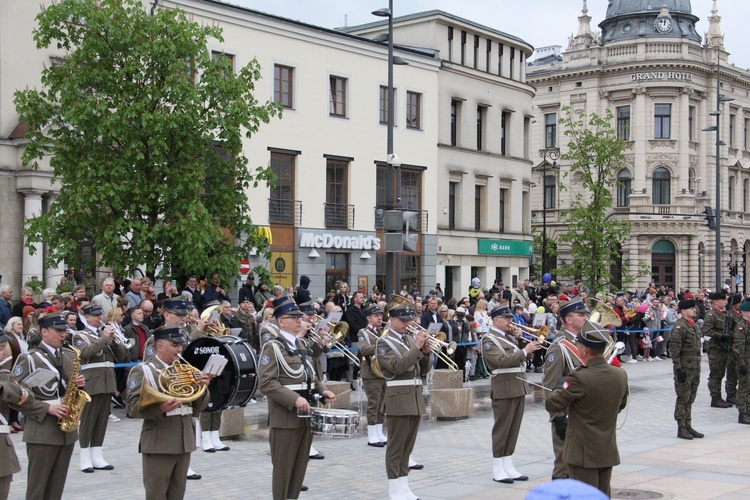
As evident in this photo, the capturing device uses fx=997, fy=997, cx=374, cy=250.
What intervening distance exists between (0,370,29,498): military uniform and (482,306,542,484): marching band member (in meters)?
5.75

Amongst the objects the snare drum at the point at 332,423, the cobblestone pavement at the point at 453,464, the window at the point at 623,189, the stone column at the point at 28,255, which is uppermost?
the window at the point at 623,189

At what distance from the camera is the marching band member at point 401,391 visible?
10938mm

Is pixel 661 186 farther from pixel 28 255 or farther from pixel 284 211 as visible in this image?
pixel 28 255

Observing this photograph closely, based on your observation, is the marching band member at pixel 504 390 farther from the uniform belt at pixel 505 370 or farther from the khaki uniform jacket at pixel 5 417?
the khaki uniform jacket at pixel 5 417

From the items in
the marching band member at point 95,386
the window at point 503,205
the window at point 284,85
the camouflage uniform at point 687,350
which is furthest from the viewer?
the window at point 503,205

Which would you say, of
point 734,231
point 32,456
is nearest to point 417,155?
point 32,456

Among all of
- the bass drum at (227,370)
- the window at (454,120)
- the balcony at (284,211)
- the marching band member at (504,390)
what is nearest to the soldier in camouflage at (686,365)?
the marching band member at (504,390)

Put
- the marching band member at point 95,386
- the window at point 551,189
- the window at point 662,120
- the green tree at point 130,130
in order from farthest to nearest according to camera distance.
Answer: the window at point 551,189 → the window at point 662,120 → the green tree at point 130,130 → the marching band member at point 95,386

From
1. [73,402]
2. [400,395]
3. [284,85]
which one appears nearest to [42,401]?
[73,402]

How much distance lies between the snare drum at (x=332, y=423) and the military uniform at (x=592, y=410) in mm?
1939

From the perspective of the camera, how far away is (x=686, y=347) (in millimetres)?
15938

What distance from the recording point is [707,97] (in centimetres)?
6488

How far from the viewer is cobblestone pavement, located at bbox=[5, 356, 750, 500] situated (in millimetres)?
11445

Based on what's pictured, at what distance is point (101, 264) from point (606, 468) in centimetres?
1494
